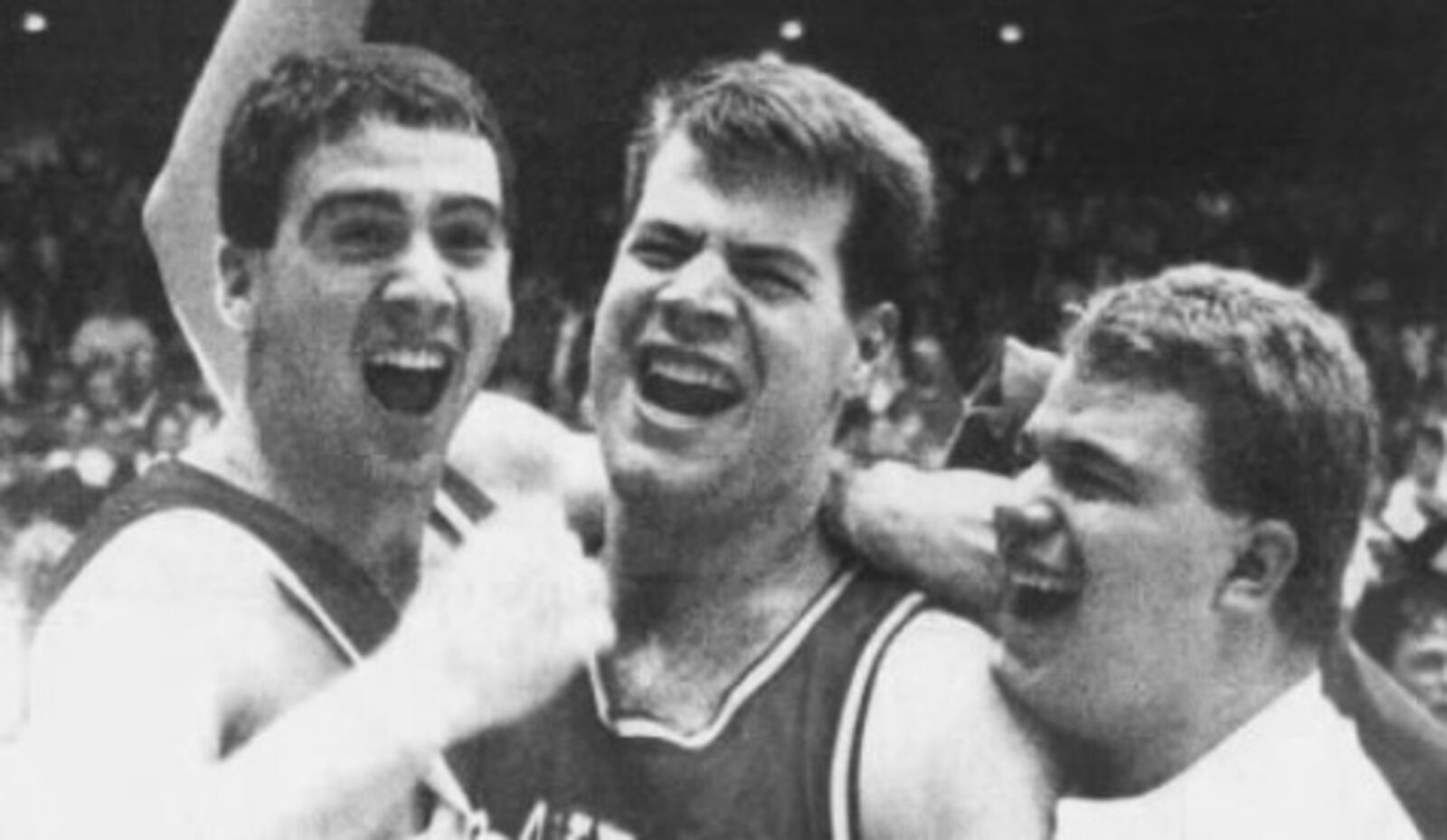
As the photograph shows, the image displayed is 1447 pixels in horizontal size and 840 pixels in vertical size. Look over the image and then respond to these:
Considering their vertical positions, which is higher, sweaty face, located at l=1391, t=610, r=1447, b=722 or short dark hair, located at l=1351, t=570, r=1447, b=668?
short dark hair, located at l=1351, t=570, r=1447, b=668

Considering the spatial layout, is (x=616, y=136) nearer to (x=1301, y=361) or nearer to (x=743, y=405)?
(x=743, y=405)

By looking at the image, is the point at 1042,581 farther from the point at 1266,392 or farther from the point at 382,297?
the point at 382,297

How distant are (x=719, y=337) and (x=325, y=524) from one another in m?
0.25

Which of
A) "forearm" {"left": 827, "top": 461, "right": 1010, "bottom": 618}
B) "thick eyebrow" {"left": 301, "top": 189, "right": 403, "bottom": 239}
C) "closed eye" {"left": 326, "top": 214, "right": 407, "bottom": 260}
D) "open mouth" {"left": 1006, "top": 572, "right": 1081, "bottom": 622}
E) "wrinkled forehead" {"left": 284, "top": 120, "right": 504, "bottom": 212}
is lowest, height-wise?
"open mouth" {"left": 1006, "top": 572, "right": 1081, "bottom": 622}

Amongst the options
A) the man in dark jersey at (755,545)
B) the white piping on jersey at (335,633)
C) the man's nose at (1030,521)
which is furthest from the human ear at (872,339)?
the white piping on jersey at (335,633)

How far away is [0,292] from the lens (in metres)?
1.46

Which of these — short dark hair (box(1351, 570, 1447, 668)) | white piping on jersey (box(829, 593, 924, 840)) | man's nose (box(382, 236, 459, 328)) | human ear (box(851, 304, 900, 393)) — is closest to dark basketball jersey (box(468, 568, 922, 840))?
white piping on jersey (box(829, 593, 924, 840))

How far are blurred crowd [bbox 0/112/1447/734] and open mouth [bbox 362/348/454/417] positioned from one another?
56 millimetres

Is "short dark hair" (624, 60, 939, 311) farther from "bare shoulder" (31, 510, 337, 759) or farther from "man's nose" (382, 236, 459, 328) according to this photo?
"bare shoulder" (31, 510, 337, 759)

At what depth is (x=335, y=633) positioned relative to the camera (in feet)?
4.21

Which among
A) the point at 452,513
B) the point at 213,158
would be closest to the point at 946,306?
the point at 452,513

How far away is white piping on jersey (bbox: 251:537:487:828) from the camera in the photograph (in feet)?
4.19

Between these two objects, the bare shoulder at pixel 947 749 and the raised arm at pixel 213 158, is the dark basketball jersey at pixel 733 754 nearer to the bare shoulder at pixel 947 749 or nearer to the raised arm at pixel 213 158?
the bare shoulder at pixel 947 749

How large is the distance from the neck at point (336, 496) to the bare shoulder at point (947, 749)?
285 mm
